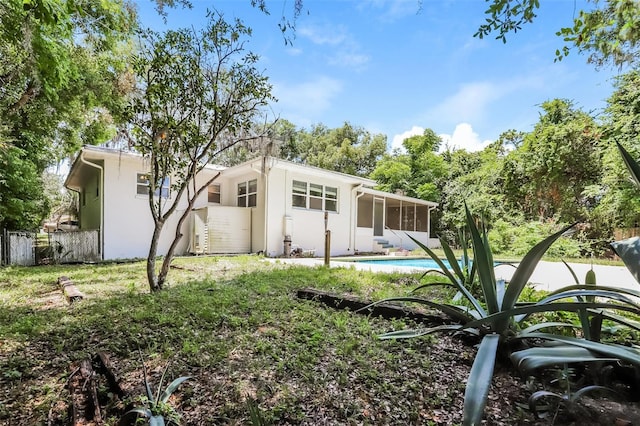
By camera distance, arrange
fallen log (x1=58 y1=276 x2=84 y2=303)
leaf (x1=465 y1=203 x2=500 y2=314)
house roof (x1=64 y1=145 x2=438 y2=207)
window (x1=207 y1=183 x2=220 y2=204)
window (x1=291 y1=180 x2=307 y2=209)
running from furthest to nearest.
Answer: window (x1=207 y1=183 x2=220 y2=204)
window (x1=291 y1=180 x2=307 y2=209)
house roof (x1=64 y1=145 x2=438 y2=207)
fallen log (x1=58 y1=276 x2=84 y2=303)
leaf (x1=465 y1=203 x2=500 y2=314)

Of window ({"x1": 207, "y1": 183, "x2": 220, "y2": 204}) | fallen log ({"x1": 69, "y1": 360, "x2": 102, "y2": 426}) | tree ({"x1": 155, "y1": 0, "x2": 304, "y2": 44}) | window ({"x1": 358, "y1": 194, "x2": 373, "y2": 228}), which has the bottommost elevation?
fallen log ({"x1": 69, "y1": 360, "x2": 102, "y2": 426})

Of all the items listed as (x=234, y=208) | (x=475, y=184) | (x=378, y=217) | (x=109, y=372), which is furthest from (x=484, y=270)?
(x=475, y=184)

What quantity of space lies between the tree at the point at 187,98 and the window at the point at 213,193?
23.8 feet

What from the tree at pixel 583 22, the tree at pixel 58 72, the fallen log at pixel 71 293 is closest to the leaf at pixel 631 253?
the tree at pixel 583 22

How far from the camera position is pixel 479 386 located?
112 centimetres

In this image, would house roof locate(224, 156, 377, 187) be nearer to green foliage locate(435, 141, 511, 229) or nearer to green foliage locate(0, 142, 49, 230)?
green foliage locate(435, 141, 511, 229)

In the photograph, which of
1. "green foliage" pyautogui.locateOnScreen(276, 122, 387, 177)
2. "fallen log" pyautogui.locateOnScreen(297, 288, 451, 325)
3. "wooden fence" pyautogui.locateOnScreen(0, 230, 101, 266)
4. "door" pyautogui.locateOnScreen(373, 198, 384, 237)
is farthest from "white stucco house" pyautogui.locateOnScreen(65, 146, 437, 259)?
"green foliage" pyautogui.locateOnScreen(276, 122, 387, 177)

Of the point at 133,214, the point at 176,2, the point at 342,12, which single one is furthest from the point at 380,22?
the point at 133,214

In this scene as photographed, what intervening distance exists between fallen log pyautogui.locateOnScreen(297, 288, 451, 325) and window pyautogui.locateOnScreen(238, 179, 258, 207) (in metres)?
8.02

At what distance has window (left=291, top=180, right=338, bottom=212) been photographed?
12.0 m

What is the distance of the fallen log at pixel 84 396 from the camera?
171cm

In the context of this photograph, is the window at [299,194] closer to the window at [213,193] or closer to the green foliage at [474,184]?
the window at [213,193]

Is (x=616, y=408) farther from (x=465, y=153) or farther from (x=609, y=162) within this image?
(x=465, y=153)

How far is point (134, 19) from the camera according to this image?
707 centimetres
